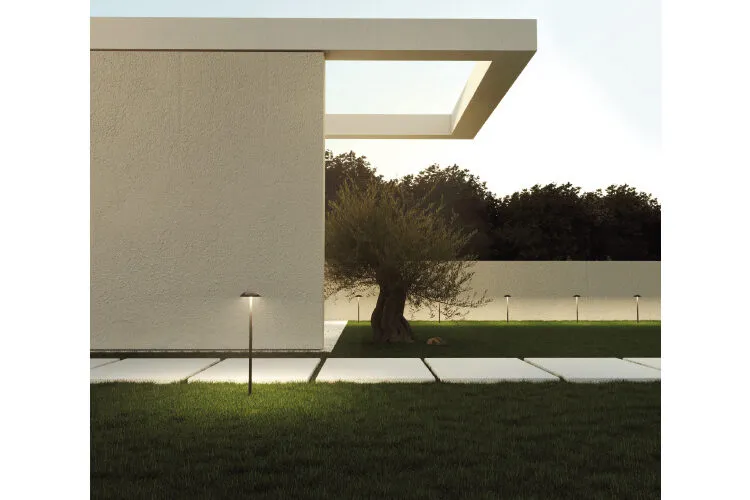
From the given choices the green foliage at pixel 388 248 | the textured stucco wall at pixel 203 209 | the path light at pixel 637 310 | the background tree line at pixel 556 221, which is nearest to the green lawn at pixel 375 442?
the textured stucco wall at pixel 203 209

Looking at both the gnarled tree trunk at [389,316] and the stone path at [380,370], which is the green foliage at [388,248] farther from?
the stone path at [380,370]

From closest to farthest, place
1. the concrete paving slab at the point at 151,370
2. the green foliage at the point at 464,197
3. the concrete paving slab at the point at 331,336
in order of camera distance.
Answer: the concrete paving slab at the point at 151,370 < the concrete paving slab at the point at 331,336 < the green foliage at the point at 464,197

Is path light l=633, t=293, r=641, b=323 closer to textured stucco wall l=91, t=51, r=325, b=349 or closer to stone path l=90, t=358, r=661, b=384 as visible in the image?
stone path l=90, t=358, r=661, b=384

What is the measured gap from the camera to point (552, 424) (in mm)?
4160

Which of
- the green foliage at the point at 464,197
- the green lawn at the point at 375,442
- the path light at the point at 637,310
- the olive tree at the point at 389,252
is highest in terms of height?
the green foliage at the point at 464,197

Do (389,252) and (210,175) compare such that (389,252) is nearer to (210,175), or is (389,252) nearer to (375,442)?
(210,175)

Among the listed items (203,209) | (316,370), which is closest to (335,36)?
(203,209)

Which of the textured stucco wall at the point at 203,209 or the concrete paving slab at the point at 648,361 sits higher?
the textured stucco wall at the point at 203,209

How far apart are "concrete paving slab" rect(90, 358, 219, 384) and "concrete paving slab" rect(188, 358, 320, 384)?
187 mm

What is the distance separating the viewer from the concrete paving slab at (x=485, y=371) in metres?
5.89

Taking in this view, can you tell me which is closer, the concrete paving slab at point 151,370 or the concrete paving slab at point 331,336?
the concrete paving slab at point 151,370

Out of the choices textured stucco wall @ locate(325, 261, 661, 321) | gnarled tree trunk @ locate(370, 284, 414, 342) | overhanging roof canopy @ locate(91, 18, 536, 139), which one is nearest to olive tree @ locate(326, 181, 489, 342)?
gnarled tree trunk @ locate(370, 284, 414, 342)
